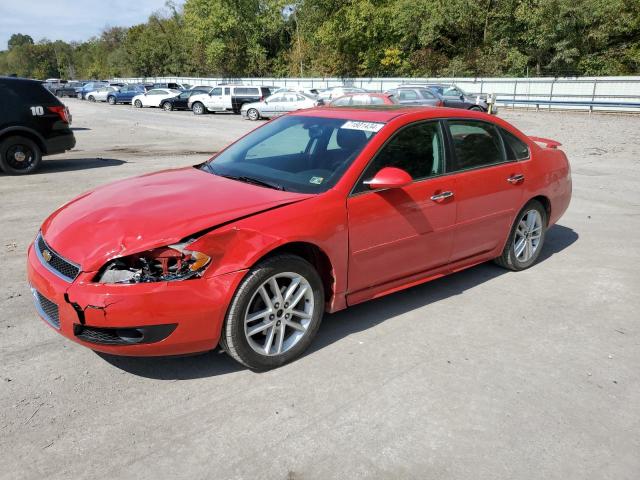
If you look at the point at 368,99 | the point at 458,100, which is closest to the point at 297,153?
the point at 368,99

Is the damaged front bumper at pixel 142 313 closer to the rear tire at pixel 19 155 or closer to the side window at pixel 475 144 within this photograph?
the side window at pixel 475 144

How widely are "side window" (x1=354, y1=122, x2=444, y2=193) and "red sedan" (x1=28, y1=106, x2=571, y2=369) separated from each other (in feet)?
0.04

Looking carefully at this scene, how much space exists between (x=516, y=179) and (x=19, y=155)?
9.74m

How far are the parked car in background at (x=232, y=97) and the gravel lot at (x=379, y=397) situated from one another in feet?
86.0

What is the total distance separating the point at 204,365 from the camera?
139 inches

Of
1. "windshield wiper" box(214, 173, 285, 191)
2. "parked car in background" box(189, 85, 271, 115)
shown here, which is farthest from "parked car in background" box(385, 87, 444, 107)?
"windshield wiper" box(214, 173, 285, 191)

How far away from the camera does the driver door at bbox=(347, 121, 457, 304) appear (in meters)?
→ 3.79

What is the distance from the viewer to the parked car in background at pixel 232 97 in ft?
98.6

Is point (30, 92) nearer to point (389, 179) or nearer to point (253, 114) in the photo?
point (389, 179)

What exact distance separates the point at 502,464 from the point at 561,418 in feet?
1.95

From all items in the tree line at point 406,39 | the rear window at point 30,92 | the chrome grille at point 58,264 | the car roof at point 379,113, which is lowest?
the chrome grille at point 58,264

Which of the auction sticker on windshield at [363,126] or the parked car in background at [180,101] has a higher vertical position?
the auction sticker on windshield at [363,126]

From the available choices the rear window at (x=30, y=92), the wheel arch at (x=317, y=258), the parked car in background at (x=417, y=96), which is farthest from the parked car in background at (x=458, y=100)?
Result: the wheel arch at (x=317, y=258)

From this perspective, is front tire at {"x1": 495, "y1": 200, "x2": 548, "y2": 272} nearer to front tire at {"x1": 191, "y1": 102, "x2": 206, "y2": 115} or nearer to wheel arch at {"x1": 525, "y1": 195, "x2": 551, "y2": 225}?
wheel arch at {"x1": 525, "y1": 195, "x2": 551, "y2": 225}
